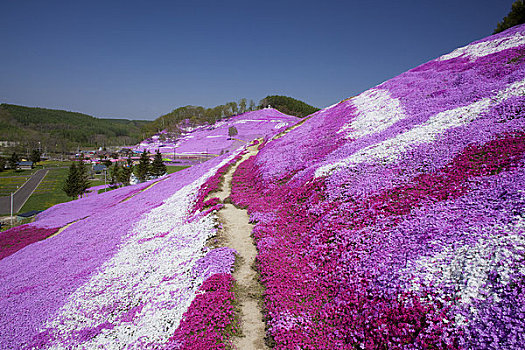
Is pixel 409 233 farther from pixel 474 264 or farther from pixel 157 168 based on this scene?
pixel 157 168

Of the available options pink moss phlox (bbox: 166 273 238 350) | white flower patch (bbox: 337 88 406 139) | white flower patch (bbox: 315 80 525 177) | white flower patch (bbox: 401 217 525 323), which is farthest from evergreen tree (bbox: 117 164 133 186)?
white flower patch (bbox: 401 217 525 323)

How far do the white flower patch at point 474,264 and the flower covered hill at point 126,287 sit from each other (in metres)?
7.40

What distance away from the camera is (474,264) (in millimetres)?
7941

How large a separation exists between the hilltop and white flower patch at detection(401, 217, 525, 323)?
0.05m

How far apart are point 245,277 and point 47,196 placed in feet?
306

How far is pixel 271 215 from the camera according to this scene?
18578 millimetres

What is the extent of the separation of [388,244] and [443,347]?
451 centimetres

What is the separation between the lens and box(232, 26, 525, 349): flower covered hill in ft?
24.0

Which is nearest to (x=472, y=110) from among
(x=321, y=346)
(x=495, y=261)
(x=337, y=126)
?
(x=337, y=126)

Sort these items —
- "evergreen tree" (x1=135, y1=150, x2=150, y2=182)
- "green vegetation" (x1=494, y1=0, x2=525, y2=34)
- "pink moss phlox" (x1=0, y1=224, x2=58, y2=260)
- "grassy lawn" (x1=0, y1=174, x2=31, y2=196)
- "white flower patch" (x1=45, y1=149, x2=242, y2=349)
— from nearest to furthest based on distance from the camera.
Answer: "white flower patch" (x1=45, y1=149, x2=242, y2=349), "pink moss phlox" (x1=0, y1=224, x2=58, y2=260), "green vegetation" (x1=494, y1=0, x2=525, y2=34), "evergreen tree" (x1=135, y1=150, x2=150, y2=182), "grassy lawn" (x1=0, y1=174, x2=31, y2=196)

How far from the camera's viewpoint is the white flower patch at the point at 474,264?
734 cm

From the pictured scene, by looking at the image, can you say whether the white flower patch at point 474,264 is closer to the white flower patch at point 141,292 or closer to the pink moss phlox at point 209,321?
the pink moss phlox at point 209,321

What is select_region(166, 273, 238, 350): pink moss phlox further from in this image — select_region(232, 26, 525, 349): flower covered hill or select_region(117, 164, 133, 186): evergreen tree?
Result: select_region(117, 164, 133, 186): evergreen tree

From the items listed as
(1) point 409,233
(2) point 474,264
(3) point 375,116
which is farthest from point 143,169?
(2) point 474,264
